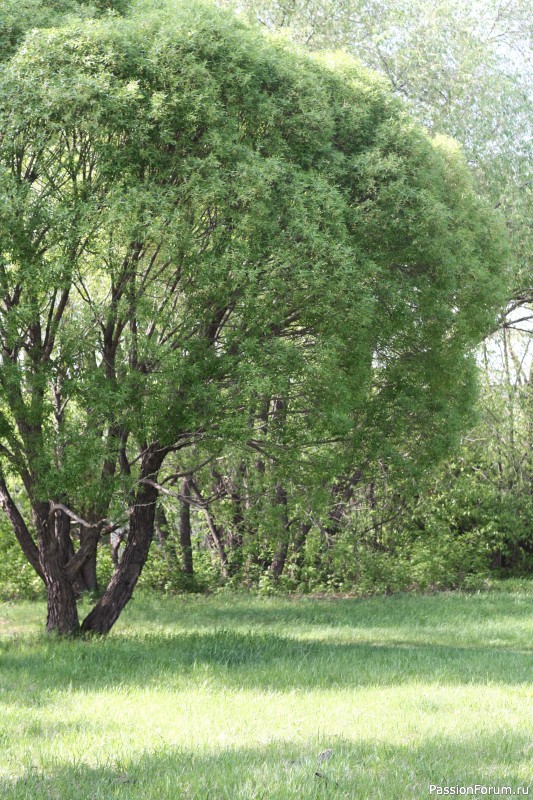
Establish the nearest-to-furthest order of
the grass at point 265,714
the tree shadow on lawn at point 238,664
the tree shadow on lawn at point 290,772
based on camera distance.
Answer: the tree shadow on lawn at point 290,772 < the grass at point 265,714 < the tree shadow on lawn at point 238,664

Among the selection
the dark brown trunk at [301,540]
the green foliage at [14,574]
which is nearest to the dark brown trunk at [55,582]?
the green foliage at [14,574]

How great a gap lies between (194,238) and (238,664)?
4639mm

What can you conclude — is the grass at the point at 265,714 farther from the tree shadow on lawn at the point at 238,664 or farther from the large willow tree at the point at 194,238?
the large willow tree at the point at 194,238

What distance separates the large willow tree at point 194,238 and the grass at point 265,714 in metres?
2.02

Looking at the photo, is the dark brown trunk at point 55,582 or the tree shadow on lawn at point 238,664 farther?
the dark brown trunk at point 55,582

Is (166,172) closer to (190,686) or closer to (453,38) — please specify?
(190,686)

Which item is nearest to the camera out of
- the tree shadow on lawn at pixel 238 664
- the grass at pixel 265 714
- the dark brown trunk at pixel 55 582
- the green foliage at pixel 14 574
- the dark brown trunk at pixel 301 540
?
the grass at pixel 265 714

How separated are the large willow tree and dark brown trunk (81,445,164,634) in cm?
20

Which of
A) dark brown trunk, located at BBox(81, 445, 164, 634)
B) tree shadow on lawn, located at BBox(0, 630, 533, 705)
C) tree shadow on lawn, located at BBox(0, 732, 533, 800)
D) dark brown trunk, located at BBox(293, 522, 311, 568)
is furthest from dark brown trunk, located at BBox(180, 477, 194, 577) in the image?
tree shadow on lawn, located at BBox(0, 732, 533, 800)

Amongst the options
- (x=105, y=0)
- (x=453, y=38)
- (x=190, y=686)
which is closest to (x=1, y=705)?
(x=190, y=686)

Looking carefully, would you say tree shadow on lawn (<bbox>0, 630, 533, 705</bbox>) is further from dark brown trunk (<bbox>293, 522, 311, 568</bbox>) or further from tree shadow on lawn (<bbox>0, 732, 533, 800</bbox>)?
dark brown trunk (<bbox>293, 522, 311, 568</bbox>)

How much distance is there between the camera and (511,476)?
20359 millimetres

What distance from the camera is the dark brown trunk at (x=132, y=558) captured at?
11.7 metres

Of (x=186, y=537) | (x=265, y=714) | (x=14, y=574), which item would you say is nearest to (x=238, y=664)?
(x=265, y=714)
